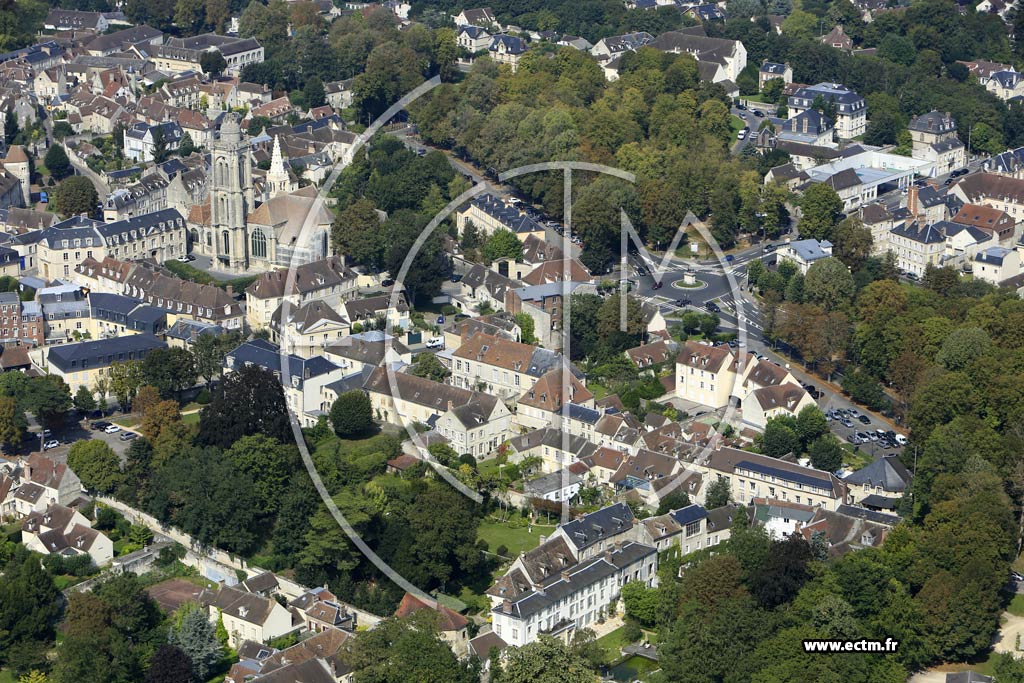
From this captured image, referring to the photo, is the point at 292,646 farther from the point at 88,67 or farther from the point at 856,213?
the point at 88,67

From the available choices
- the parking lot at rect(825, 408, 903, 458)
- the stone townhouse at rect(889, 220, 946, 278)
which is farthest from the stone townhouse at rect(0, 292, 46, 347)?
the stone townhouse at rect(889, 220, 946, 278)

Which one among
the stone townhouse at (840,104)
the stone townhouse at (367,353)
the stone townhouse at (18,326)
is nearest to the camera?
the stone townhouse at (367,353)

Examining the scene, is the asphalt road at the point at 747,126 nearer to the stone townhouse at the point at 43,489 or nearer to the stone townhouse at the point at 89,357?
the stone townhouse at the point at 89,357

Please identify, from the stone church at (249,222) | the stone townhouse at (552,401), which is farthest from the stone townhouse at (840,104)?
the stone townhouse at (552,401)

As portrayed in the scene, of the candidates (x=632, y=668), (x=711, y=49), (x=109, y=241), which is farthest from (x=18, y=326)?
(x=711, y=49)

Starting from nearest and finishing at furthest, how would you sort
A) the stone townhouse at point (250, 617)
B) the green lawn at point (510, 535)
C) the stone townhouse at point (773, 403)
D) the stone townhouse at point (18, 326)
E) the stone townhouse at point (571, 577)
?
1. the stone townhouse at point (571, 577)
2. the stone townhouse at point (250, 617)
3. the green lawn at point (510, 535)
4. the stone townhouse at point (773, 403)
5. the stone townhouse at point (18, 326)

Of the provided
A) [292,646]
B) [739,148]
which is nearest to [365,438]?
[292,646]

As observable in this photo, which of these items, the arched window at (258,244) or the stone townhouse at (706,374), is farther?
the arched window at (258,244)
